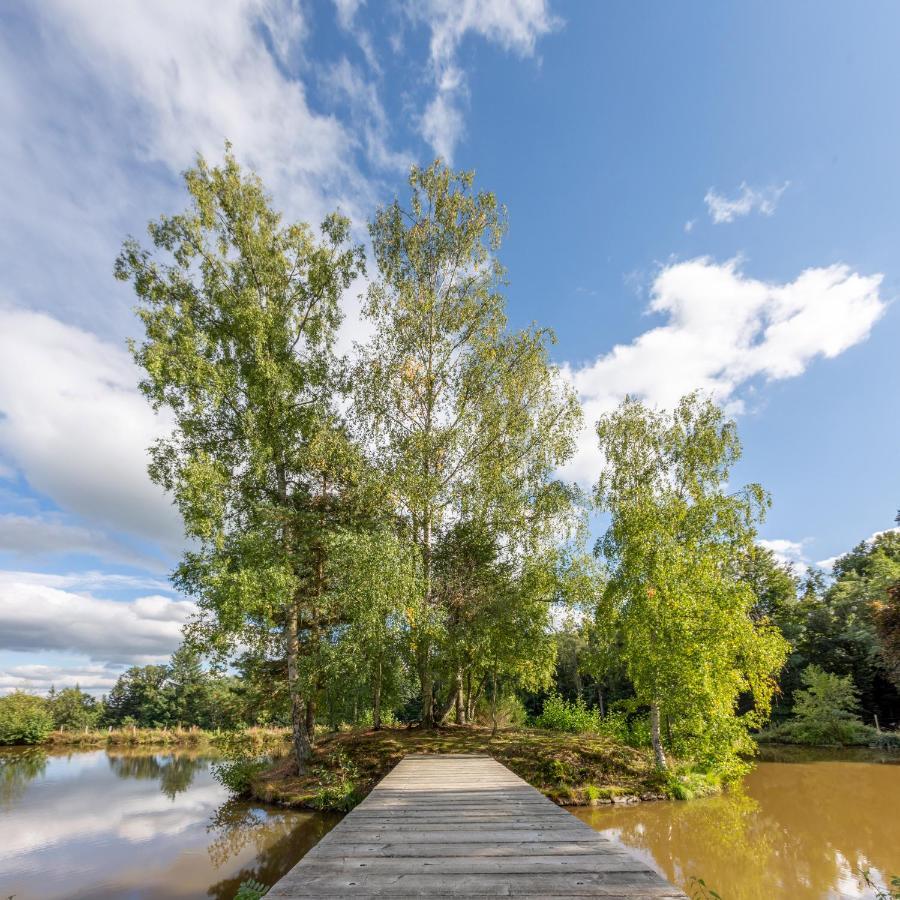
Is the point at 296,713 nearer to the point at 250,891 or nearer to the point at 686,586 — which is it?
the point at 250,891

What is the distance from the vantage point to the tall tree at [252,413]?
12703 millimetres

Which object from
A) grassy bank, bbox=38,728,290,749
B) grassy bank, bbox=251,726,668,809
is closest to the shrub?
grassy bank, bbox=251,726,668,809

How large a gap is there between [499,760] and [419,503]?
6.98m

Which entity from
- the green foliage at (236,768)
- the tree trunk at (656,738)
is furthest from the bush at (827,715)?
the green foliage at (236,768)

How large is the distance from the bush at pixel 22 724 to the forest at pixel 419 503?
2860cm

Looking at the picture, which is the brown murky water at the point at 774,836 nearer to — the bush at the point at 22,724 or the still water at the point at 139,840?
the still water at the point at 139,840

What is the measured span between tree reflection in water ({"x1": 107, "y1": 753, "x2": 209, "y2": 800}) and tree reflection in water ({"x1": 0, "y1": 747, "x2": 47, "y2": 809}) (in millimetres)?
2925

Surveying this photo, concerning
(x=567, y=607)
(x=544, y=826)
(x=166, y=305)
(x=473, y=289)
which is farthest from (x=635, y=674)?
(x=166, y=305)

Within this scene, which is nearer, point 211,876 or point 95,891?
point 95,891

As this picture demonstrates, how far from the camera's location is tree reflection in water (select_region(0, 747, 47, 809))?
14.6 meters

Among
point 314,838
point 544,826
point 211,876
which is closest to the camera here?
point 544,826

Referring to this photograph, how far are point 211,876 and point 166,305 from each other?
44.5ft

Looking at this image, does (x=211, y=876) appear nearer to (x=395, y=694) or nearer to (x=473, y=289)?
(x=395, y=694)

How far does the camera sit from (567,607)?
15.3 metres
